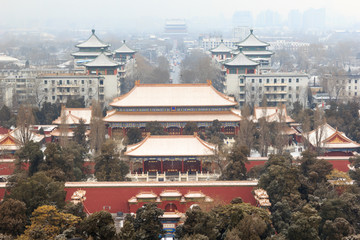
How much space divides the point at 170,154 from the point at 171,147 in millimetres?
595

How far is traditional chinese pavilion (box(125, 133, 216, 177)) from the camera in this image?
3069 cm

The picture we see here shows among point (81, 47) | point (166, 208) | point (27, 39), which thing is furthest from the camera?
point (27, 39)

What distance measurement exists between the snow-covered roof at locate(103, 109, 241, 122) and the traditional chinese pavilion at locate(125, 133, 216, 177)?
6.41m

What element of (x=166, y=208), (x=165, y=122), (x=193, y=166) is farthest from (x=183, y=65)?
(x=166, y=208)

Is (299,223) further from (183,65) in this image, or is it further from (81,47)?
(183,65)

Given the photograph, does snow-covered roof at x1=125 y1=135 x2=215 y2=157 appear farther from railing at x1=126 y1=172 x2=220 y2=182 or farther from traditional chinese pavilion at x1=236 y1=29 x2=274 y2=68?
traditional chinese pavilion at x1=236 y1=29 x2=274 y2=68

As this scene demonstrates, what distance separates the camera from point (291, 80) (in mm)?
51969

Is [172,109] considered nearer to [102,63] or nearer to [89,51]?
[102,63]

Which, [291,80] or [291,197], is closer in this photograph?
[291,197]

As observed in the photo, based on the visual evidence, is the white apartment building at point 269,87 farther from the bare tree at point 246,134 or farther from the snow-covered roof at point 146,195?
the snow-covered roof at point 146,195

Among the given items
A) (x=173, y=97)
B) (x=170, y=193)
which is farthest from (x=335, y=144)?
(x=173, y=97)

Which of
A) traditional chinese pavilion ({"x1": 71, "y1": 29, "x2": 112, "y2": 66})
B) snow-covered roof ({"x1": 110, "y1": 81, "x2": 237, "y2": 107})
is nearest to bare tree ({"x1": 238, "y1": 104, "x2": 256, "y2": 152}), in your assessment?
snow-covered roof ({"x1": 110, "y1": 81, "x2": 237, "y2": 107})

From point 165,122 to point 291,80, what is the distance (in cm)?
1752

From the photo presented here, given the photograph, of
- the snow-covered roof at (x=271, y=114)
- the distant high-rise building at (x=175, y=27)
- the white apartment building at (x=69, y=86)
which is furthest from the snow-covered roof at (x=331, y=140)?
the distant high-rise building at (x=175, y=27)
